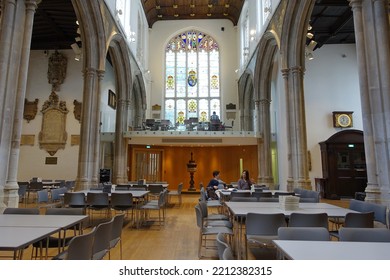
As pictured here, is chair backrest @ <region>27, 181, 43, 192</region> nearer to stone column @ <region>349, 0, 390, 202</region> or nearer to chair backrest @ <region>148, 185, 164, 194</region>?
chair backrest @ <region>148, 185, 164, 194</region>

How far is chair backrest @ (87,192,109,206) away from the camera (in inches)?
223

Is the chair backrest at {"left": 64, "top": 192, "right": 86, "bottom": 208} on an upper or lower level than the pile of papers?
lower

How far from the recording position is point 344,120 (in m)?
12.2

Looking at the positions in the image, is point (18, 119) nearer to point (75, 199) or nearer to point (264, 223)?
point (75, 199)

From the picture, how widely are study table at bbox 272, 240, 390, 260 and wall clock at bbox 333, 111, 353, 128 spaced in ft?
37.8

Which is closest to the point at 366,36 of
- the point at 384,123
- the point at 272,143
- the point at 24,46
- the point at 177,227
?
the point at 384,123

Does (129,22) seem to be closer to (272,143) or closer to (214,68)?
(214,68)

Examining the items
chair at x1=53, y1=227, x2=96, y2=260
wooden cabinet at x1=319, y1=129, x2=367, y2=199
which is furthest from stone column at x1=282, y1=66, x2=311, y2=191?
chair at x1=53, y1=227, x2=96, y2=260

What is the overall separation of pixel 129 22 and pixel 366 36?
1192cm

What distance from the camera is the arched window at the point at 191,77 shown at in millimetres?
19188

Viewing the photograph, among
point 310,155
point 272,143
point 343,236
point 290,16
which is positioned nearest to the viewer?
point 343,236

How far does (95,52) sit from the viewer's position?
9.64 meters

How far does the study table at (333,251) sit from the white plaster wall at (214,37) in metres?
17.0

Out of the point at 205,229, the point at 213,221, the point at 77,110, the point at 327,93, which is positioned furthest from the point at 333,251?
the point at 77,110
